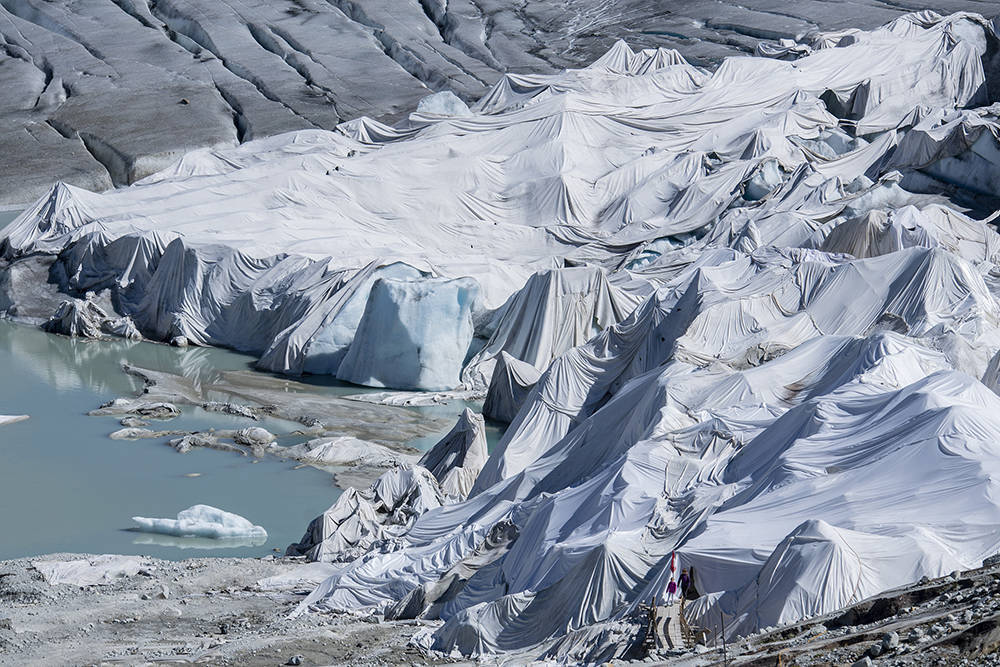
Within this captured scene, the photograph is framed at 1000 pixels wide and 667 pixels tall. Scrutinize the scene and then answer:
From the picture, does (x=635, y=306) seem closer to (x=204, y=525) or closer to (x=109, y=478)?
(x=109, y=478)

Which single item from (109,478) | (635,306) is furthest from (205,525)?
(635,306)

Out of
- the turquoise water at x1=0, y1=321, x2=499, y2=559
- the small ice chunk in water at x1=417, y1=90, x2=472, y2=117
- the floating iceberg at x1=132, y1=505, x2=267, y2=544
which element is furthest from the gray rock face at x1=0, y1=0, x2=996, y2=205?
the floating iceberg at x1=132, y1=505, x2=267, y2=544

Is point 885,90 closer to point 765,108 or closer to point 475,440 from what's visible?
point 765,108

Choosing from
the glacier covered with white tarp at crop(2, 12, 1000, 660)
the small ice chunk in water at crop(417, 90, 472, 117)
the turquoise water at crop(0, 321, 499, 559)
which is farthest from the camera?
the small ice chunk in water at crop(417, 90, 472, 117)

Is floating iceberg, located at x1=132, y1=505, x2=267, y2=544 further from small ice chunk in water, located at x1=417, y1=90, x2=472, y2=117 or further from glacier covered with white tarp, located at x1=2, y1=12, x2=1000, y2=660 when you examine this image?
small ice chunk in water, located at x1=417, y1=90, x2=472, y2=117

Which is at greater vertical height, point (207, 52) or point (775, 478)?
point (775, 478)

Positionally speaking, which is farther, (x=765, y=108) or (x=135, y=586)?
(x=765, y=108)

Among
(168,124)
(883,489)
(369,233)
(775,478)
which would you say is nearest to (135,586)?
(775,478)
